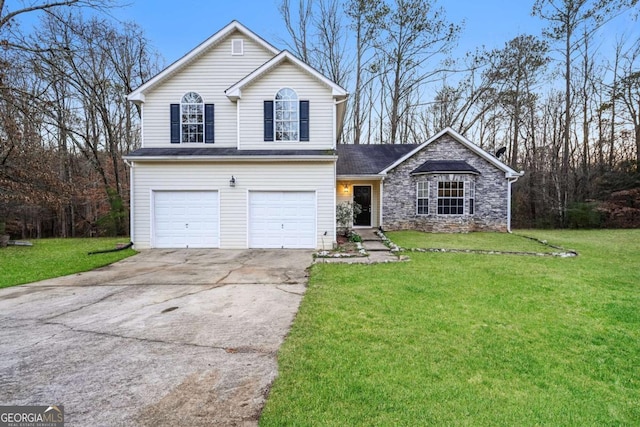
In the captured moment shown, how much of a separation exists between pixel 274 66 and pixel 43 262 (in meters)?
9.24

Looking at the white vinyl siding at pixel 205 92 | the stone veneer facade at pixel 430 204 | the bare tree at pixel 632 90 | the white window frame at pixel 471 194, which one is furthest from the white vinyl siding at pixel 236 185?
the bare tree at pixel 632 90

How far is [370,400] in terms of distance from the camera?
2.53 meters

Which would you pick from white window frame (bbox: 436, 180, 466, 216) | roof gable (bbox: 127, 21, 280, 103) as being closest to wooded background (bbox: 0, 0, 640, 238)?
roof gable (bbox: 127, 21, 280, 103)

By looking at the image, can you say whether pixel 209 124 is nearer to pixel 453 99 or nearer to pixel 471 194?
pixel 471 194

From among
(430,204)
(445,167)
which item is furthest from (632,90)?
(430,204)

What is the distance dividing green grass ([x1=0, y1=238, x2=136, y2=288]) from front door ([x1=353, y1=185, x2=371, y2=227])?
33.6 feet

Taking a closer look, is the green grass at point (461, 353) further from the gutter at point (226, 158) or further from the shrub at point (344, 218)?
the shrub at point (344, 218)

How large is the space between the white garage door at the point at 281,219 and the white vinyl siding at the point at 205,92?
2.60 meters

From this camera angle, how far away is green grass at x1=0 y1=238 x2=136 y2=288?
7.10 meters

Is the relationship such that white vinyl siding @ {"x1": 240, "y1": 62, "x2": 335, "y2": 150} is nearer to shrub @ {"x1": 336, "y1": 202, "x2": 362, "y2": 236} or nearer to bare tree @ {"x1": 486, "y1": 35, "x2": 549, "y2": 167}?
shrub @ {"x1": 336, "y1": 202, "x2": 362, "y2": 236}

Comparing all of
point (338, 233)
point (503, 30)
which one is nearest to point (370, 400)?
point (338, 233)

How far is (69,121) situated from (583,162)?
32.3 metres

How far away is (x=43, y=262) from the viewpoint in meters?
8.69

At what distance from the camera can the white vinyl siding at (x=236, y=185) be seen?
10.3 metres
